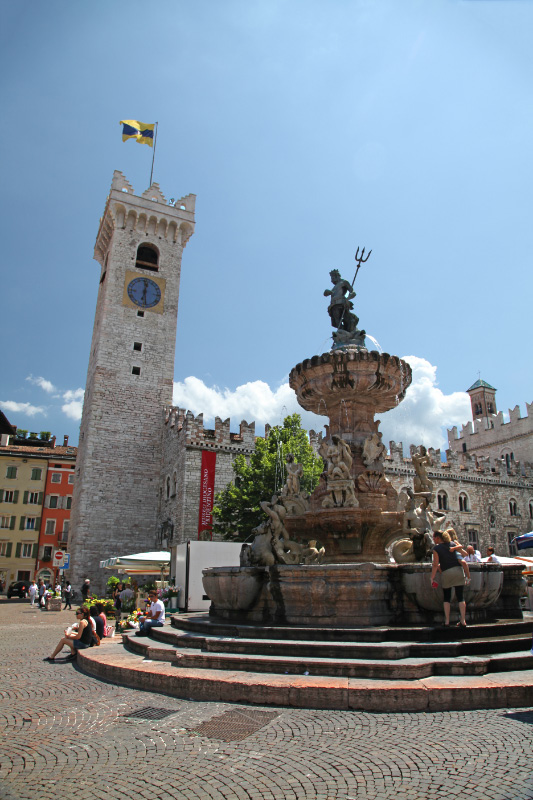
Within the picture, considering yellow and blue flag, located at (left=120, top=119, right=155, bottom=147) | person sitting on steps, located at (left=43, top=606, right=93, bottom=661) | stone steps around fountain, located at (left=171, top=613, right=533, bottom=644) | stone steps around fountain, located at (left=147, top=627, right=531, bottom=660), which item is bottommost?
person sitting on steps, located at (left=43, top=606, right=93, bottom=661)

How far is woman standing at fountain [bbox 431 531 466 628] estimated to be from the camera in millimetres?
6547

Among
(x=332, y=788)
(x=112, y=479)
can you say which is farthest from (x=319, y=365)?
(x=112, y=479)

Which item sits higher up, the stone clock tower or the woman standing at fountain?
the stone clock tower

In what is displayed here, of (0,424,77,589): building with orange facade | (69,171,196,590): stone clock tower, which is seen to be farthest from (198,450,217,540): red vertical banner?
(0,424,77,589): building with orange facade

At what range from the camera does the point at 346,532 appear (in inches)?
380

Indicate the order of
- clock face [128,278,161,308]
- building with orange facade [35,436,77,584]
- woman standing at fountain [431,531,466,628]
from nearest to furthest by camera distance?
woman standing at fountain [431,531,466,628] → clock face [128,278,161,308] → building with orange facade [35,436,77,584]

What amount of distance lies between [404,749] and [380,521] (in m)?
5.67

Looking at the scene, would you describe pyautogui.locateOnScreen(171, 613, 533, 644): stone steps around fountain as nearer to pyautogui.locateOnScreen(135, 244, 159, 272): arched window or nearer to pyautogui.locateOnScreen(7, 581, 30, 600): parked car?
pyautogui.locateOnScreen(135, 244, 159, 272): arched window

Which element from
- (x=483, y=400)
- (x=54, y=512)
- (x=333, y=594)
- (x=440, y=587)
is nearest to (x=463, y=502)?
(x=483, y=400)

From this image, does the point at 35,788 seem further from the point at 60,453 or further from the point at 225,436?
the point at 60,453

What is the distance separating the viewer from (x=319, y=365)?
10.9 meters

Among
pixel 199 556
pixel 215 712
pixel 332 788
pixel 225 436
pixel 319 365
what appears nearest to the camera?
pixel 332 788

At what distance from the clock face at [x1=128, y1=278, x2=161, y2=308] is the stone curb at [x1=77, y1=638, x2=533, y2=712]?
1432 inches

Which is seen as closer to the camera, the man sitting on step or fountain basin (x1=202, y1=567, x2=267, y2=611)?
fountain basin (x1=202, y1=567, x2=267, y2=611)
